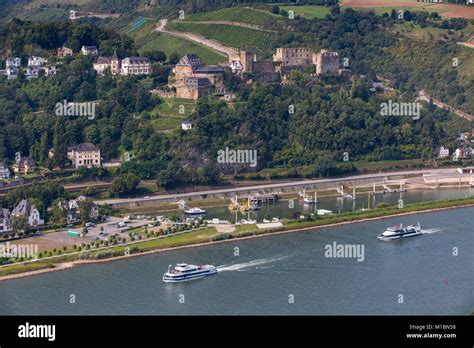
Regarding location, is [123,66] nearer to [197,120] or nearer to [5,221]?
[197,120]

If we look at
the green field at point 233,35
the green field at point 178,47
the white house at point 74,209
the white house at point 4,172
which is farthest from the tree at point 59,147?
the green field at point 233,35

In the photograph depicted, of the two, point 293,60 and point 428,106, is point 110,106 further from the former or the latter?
point 428,106

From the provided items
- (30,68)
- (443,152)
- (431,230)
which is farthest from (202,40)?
(431,230)

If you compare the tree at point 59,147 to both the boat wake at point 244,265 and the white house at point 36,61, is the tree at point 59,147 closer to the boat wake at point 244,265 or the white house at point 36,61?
the white house at point 36,61

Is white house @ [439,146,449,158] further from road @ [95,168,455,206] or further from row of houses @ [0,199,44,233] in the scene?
row of houses @ [0,199,44,233]

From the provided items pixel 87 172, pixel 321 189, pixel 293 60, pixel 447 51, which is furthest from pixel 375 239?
pixel 447 51

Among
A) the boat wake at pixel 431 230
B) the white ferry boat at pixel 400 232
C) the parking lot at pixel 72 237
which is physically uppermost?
the parking lot at pixel 72 237

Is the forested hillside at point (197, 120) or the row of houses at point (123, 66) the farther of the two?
the row of houses at point (123, 66)
